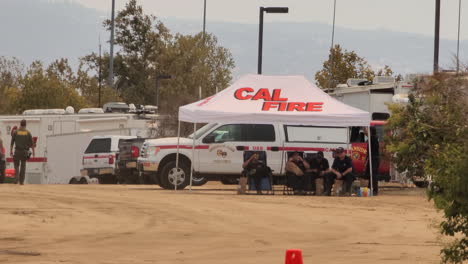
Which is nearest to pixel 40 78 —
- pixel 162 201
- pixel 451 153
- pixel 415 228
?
pixel 162 201

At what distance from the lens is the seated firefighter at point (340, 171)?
99.6 feet

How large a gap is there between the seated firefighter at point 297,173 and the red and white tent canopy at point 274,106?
4.68 feet

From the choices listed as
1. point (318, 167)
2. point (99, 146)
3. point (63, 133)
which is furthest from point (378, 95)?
point (63, 133)

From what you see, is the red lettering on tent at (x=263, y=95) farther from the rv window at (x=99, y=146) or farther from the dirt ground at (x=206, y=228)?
the rv window at (x=99, y=146)

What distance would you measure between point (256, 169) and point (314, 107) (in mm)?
2120

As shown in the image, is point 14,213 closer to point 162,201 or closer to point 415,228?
point 162,201

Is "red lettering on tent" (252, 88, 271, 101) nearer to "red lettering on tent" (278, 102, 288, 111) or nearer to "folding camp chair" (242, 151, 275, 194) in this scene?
"red lettering on tent" (278, 102, 288, 111)

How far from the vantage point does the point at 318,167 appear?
30.7 m

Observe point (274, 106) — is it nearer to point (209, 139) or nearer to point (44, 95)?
point (209, 139)

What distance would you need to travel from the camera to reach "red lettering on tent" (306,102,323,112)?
2961 centimetres

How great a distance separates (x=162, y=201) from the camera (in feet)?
84.2

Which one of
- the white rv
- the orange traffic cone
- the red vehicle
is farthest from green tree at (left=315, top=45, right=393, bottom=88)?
the orange traffic cone

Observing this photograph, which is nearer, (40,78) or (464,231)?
(464,231)

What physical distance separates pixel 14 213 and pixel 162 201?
15.3 feet
